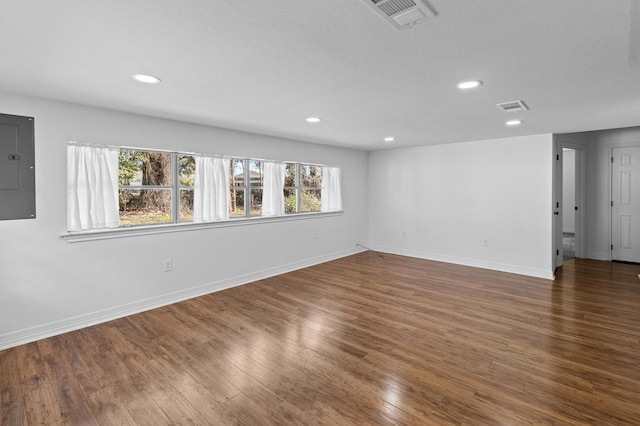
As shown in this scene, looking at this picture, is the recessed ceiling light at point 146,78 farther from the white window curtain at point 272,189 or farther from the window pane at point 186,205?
the white window curtain at point 272,189

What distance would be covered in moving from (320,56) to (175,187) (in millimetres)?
2813

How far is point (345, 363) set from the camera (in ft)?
8.32

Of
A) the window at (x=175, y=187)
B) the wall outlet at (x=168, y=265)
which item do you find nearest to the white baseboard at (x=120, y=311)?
the wall outlet at (x=168, y=265)

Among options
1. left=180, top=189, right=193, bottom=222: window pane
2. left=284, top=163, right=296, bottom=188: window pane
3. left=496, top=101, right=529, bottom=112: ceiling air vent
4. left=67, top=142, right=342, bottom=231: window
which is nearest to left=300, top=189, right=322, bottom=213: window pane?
left=67, top=142, right=342, bottom=231: window

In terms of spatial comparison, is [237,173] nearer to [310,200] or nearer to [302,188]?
[302,188]

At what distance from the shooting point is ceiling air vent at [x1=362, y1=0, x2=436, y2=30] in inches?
56.1

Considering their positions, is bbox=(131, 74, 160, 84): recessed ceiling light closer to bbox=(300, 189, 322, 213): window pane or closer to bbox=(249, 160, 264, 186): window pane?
bbox=(249, 160, 264, 186): window pane

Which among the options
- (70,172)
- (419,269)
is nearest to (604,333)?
(419,269)

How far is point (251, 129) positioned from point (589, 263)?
6408mm

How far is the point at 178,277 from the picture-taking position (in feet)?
13.2

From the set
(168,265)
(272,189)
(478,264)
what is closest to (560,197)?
(478,264)

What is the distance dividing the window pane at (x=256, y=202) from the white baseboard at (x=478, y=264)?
3.15 meters

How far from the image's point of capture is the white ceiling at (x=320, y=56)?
5.00 ft

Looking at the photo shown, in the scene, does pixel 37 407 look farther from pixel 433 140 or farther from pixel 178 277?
pixel 433 140
